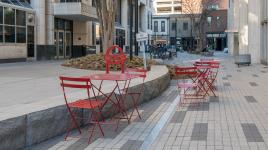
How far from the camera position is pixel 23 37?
3269 centimetres

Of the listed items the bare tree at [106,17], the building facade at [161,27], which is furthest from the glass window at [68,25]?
the building facade at [161,27]

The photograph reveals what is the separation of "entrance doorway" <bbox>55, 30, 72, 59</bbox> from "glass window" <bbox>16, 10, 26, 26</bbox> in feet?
19.6

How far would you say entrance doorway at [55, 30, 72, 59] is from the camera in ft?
129

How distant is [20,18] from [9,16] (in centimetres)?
187

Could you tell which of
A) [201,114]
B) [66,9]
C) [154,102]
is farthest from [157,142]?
[66,9]

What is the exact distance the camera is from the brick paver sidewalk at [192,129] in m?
6.90

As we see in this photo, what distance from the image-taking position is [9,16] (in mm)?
30562

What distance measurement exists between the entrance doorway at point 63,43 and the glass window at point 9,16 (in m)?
7.93

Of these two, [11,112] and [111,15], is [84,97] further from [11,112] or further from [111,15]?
[111,15]

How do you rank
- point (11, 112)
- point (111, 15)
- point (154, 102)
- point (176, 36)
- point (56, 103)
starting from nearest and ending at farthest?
1. point (11, 112)
2. point (56, 103)
3. point (154, 102)
4. point (111, 15)
5. point (176, 36)

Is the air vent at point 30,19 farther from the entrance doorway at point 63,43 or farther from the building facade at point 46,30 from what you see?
the entrance doorway at point 63,43

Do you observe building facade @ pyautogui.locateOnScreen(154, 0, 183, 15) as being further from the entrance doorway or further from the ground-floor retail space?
the entrance doorway

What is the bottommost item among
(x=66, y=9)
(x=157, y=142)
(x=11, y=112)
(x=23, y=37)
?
(x=157, y=142)

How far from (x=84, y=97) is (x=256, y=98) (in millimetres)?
5722
